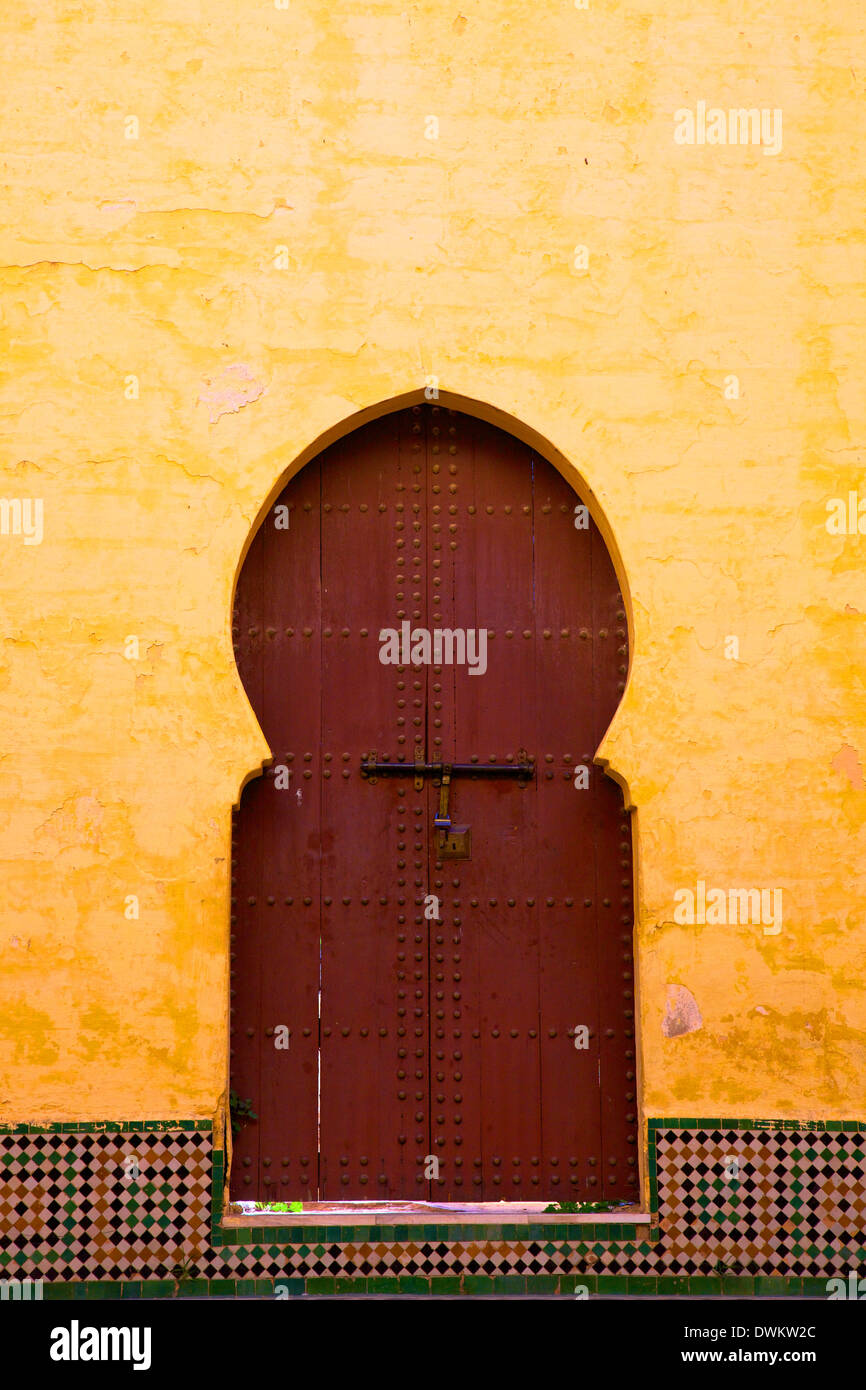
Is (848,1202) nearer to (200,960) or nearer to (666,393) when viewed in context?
(200,960)

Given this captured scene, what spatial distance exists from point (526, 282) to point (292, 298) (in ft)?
3.11

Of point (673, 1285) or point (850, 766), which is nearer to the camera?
point (673, 1285)

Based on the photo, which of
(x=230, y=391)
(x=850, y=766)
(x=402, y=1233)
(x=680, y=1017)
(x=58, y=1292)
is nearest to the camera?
(x=58, y=1292)

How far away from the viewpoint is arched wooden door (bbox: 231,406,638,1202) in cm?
570

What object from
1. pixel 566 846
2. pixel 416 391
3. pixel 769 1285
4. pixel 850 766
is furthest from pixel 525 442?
pixel 769 1285

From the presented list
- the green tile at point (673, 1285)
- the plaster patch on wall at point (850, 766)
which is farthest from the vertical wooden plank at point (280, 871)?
the plaster patch on wall at point (850, 766)

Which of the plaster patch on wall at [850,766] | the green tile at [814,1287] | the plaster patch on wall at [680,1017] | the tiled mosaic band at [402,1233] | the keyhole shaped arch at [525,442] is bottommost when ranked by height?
the green tile at [814,1287]

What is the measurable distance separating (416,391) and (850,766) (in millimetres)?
2264

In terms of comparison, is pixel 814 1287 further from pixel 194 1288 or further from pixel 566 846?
pixel 194 1288

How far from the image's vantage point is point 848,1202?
17.7 feet

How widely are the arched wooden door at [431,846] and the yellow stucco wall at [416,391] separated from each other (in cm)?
27

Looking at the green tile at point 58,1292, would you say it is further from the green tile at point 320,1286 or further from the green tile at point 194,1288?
A: the green tile at point 320,1286

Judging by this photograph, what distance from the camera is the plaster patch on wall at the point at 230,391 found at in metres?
5.82

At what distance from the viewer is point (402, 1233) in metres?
5.42
